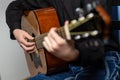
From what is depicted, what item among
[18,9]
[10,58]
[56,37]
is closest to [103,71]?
[56,37]

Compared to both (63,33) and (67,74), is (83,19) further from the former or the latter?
(67,74)

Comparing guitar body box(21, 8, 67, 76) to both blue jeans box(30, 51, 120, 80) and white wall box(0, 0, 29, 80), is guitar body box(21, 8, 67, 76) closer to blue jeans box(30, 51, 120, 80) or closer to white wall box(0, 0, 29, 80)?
blue jeans box(30, 51, 120, 80)

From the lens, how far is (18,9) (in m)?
1.42

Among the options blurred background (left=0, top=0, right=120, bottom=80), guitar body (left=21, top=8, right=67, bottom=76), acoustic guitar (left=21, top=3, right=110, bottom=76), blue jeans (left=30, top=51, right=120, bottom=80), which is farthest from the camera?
blurred background (left=0, top=0, right=120, bottom=80)

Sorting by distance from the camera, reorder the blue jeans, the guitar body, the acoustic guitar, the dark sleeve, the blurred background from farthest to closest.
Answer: the blurred background, the dark sleeve, the guitar body, the blue jeans, the acoustic guitar

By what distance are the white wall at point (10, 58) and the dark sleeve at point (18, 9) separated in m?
0.45

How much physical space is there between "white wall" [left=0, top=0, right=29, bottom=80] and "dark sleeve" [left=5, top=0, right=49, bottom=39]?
0.45m

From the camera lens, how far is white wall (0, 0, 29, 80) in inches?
75.1

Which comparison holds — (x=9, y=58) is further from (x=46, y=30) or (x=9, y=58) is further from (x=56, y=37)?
(x=56, y=37)

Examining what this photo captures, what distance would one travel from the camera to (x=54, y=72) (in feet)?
3.99

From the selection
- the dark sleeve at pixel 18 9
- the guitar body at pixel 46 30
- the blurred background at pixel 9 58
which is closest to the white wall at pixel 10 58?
the blurred background at pixel 9 58

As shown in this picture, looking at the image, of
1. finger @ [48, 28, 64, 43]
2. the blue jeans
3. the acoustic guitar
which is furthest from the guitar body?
finger @ [48, 28, 64, 43]

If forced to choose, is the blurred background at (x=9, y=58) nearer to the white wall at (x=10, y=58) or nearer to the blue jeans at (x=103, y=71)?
the white wall at (x=10, y=58)

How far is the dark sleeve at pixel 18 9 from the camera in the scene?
1337 millimetres
